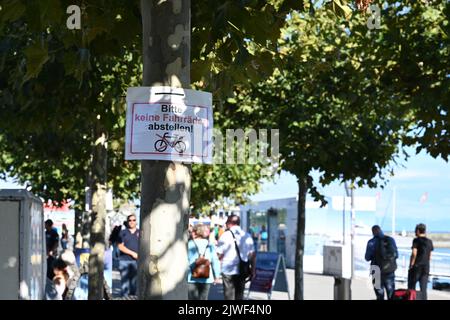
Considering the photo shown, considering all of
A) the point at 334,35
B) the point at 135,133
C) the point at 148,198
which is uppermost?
the point at 334,35

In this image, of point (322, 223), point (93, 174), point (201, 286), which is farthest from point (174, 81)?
point (322, 223)

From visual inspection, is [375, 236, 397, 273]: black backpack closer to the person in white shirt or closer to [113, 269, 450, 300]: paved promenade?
[113, 269, 450, 300]: paved promenade

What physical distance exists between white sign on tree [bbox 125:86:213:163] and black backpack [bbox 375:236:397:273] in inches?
550

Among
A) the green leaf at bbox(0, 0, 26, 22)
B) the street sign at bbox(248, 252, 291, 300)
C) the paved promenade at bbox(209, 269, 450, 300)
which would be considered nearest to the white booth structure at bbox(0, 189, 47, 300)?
the green leaf at bbox(0, 0, 26, 22)

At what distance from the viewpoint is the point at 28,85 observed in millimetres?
11867

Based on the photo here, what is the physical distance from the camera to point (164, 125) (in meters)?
4.40

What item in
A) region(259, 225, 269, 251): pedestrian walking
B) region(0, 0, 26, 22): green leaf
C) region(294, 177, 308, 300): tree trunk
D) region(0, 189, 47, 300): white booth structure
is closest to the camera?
region(0, 0, 26, 22): green leaf

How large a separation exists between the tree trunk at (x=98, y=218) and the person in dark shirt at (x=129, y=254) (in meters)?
1.93

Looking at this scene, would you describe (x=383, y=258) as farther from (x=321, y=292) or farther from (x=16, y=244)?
(x=16, y=244)

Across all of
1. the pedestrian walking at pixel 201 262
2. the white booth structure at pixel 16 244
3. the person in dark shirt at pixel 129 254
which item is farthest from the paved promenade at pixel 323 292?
the white booth structure at pixel 16 244

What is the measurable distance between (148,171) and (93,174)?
11.7 meters

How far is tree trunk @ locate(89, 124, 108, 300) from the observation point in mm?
15250
